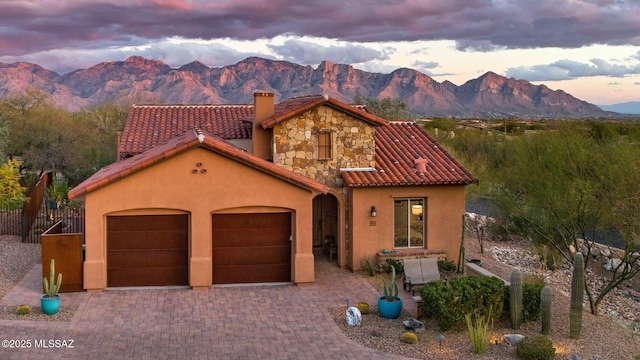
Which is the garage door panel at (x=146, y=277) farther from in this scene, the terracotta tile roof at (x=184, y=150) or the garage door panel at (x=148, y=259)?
the terracotta tile roof at (x=184, y=150)

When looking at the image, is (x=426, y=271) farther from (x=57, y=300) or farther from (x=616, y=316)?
(x=57, y=300)

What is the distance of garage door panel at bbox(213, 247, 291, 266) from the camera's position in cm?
1952

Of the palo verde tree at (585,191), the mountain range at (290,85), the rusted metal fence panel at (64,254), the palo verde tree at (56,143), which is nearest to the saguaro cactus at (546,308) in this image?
the palo verde tree at (585,191)

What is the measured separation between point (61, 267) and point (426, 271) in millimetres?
10422

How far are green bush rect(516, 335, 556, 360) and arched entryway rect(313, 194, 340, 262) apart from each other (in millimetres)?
10452

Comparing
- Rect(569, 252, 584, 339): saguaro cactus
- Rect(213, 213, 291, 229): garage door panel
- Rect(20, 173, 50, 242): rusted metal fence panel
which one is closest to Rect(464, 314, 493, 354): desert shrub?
Rect(569, 252, 584, 339): saguaro cactus

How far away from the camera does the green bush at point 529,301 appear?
52.5 ft

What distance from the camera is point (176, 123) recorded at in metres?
26.0

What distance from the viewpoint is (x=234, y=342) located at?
14562 mm

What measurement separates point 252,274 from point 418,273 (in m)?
4.95

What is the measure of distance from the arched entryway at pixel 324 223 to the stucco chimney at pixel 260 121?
2.68 m

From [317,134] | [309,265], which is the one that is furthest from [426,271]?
[317,134]

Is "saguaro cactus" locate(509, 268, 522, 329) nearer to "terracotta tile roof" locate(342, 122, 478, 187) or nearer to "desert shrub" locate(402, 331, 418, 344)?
"desert shrub" locate(402, 331, 418, 344)

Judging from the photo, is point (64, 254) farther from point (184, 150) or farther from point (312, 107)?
point (312, 107)
